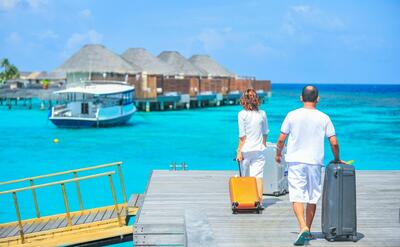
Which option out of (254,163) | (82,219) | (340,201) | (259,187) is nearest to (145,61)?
(82,219)

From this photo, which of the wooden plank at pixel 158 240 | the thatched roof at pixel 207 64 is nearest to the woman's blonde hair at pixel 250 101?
the wooden plank at pixel 158 240

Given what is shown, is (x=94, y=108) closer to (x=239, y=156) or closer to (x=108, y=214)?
(x=108, y=214)

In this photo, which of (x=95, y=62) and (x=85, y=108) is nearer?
(x=85, y=108)

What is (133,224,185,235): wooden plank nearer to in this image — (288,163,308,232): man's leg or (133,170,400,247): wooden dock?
(133,170,400,247): wooden dock

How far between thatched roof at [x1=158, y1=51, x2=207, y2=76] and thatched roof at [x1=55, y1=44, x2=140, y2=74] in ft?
55.0

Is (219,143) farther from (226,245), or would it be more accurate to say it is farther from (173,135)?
(226,245)

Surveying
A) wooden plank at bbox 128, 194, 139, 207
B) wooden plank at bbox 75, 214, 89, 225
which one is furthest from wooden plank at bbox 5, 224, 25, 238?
wooden plank at bbox 128, 194, 139, 207

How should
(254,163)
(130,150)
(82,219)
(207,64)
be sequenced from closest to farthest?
(254,163)
(82,219)
(130,150)
(207,64)

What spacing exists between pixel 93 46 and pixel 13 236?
6473cm

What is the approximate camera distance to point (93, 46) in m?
73.6

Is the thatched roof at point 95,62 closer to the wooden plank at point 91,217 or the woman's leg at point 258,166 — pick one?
the wooden plank at point 91,217

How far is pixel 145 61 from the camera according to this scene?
81.1 m

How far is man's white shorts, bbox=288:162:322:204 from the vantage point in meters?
6.57

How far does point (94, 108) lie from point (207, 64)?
56254 mm
